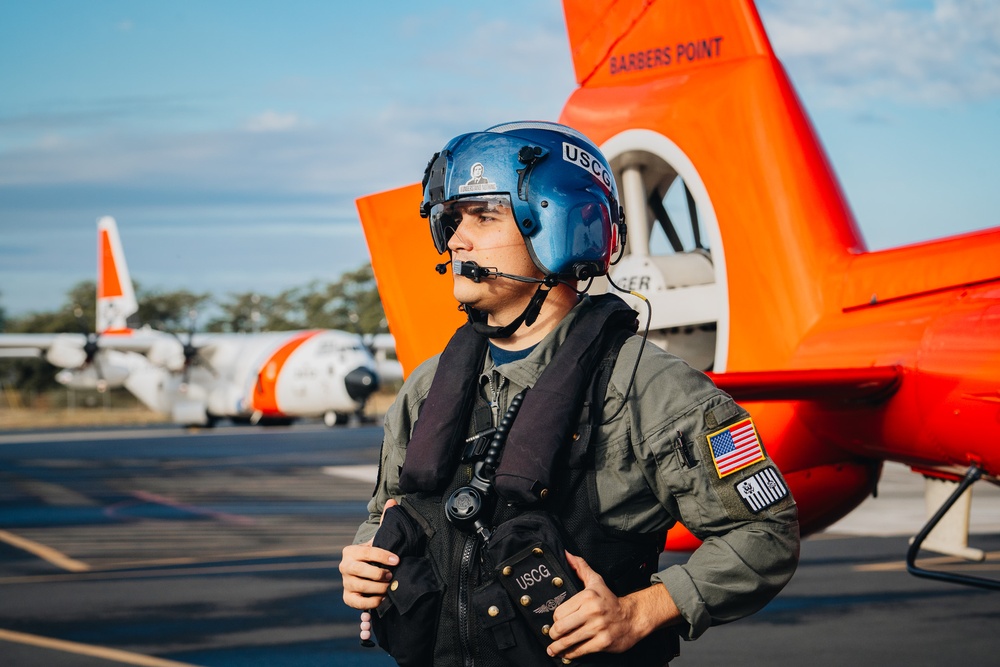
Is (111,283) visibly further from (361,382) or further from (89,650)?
(89,650)

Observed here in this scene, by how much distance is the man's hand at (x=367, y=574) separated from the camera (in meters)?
2.26

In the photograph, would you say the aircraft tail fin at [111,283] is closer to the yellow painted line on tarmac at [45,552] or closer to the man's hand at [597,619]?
the yellow painted line on tarmac at [45,552]

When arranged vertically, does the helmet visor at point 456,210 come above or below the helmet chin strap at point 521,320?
above

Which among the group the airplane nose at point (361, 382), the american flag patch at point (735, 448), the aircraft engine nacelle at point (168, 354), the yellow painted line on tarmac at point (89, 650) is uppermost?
the american flag patch at point (735, 448)

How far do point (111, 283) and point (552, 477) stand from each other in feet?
150

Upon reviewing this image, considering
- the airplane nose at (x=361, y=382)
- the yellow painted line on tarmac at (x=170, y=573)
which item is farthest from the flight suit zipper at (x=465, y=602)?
the airplane nose at (x=361, y=382)

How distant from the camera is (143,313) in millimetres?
81250

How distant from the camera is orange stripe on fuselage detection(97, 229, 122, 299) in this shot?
4475 centimetres

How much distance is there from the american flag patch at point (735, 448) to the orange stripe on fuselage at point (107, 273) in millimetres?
45296

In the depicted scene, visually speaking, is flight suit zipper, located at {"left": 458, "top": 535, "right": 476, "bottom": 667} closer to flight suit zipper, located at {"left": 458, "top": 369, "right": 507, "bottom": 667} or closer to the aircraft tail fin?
flight suit zipper, located at {"left": 458, "top": 369, "right": 507, "bottom": 667}

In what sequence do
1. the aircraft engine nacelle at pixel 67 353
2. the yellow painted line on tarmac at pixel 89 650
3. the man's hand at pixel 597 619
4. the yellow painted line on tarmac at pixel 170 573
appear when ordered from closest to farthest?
the man's hand at pixel 597 619 → the yellow painted line on tarmac at pixel 89 650 → the yellow painted line on tarmac at pixel 170 573 → the aircraft engine nacelle at pixel 67 353

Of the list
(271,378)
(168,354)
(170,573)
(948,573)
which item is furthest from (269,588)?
(168,354)

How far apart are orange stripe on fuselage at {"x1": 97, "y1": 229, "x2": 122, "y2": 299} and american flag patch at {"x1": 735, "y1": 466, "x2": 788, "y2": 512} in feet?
149

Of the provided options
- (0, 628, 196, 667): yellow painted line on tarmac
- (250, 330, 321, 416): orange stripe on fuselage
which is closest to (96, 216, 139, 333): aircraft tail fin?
(250, 330, 321, 416): orange stripe on fuselage
